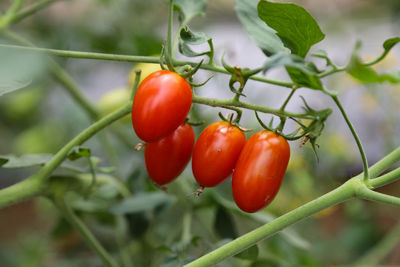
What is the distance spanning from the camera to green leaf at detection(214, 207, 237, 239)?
0.56 meters

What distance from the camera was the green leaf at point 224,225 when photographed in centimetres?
56

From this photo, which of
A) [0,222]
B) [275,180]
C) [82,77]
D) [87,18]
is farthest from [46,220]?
[275,180]

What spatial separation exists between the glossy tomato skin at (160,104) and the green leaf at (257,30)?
7 centimetres

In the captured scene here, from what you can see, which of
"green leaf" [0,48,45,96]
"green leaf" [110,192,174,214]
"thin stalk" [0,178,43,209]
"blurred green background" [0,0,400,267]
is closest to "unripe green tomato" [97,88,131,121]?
"blurred green background" [0,0,400,267]

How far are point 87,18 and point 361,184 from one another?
0.91 m

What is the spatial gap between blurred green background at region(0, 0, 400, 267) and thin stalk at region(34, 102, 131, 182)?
7 cm

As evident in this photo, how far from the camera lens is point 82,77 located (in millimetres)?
1124

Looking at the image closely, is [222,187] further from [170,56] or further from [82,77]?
[82,77]

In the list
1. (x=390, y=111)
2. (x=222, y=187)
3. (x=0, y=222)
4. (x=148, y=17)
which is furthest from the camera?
(x=148, y=17)

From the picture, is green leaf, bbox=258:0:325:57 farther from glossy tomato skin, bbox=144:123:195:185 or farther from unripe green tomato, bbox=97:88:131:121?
unripe green tomato, bbox=97:88:131:121

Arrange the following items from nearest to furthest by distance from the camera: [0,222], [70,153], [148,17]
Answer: [70,153] < [0,222] < [148,17]

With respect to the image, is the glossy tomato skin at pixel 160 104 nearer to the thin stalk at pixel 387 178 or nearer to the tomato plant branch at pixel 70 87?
the thin stalk at pixel 387 178

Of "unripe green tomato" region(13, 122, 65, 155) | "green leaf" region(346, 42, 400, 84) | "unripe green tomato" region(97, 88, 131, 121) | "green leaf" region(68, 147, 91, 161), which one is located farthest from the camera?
"unripe green tomato" region(13, 122, 65, 155)

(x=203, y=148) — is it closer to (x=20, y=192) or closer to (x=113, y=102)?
(x=20, y=192)
